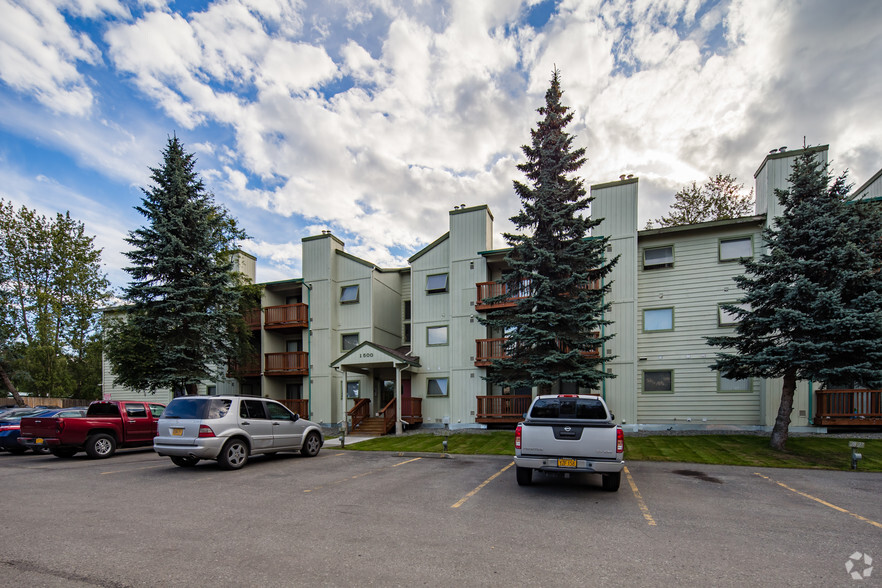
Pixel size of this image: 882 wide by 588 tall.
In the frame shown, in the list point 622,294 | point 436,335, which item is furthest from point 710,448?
point 436,335

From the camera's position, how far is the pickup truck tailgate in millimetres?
7926

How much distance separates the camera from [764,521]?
21.4 ft

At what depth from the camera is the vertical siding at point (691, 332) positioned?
57.6 ft

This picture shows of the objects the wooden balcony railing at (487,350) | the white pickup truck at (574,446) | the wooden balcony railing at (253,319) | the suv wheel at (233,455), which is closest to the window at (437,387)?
the wooden balcony railing at (487,350)

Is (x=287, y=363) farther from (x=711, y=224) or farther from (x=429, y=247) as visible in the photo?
(x=711, y=224)

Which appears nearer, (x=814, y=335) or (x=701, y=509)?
(x=701, y=509)

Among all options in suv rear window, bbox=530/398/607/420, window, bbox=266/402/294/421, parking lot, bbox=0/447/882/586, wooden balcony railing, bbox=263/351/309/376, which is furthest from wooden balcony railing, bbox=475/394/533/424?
wooden balcony railing, bbox=263/351/309/376

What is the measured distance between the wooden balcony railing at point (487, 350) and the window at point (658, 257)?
6.89 metres

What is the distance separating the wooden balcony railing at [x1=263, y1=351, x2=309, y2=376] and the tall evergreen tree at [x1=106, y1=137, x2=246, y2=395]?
123 inches

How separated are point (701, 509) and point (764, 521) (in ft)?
2.89

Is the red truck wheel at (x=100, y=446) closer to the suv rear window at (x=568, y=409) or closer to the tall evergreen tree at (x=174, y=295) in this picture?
the tall evergreen tree at (x=174, y=295)

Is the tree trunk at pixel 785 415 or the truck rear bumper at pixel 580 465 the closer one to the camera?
the truck rear bumper at pixel 580 465

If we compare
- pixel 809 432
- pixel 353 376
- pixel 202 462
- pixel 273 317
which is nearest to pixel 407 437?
pixel 353 376

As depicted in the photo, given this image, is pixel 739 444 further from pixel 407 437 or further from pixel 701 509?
pixel 407 437
